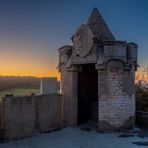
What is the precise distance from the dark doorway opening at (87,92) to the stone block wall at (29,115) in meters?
2.61

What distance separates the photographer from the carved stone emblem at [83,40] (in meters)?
12.3

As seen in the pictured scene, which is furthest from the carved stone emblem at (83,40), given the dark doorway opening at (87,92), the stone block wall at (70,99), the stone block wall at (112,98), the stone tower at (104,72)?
the dark doorway opening at (87,92)

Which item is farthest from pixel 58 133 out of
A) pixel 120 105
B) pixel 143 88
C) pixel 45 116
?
pixel 143 88

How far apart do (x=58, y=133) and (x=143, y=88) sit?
984 cm

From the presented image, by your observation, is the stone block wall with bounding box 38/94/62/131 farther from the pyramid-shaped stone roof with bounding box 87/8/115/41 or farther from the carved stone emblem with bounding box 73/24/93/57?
the pyramid-shaped stone roof with bounding box 87/8/115/41

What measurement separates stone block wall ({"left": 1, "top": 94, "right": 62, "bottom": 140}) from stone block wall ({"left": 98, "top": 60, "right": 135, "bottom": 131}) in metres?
A: 2.60

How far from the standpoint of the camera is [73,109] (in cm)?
1301

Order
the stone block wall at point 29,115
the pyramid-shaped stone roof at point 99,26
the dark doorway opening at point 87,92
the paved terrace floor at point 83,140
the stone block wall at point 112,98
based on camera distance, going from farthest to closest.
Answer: the dark doorway opening at point 87,92, the pyramid-shaped stone roof at point 99,26, the stone block wall at point 112,98, the stone block wall at point 29,115, the paved terrace floor at point 83,140

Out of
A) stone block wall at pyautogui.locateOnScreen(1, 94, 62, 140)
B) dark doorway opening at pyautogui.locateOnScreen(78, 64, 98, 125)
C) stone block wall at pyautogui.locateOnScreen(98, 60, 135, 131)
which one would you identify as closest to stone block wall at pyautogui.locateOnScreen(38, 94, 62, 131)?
stone block wall at pyautogui.locateOnScreen(1, 94, 62, 140)

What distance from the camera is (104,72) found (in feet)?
39.1

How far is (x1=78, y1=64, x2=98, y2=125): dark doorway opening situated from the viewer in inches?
584

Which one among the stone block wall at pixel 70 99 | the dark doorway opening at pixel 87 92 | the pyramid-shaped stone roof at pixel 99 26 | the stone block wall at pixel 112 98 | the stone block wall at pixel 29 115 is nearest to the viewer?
the stone block wall at pixel 29 115

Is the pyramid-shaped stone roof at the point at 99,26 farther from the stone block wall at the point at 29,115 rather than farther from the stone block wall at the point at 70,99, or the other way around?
the stone block wall at the point at 29,115

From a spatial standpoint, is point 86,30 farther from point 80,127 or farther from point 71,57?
point 80,127
